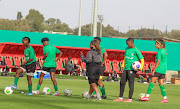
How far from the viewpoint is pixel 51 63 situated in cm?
1474

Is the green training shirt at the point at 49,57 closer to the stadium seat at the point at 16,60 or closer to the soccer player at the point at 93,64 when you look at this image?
the soccer player at the point at 93,64

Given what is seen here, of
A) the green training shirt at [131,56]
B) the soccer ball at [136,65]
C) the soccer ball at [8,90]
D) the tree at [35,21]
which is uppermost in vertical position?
the tree at [35,21]

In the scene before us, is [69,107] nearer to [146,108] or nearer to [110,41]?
[146,108]

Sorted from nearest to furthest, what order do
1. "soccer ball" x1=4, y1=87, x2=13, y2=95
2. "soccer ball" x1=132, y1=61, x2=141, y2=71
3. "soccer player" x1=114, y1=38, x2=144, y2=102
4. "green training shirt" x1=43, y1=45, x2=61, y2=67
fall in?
"soccer ball" x1=132, y1=61, x2=141, y2=71 < "soccer player" x1=114, y1=38, x2=144, y2=102 < "soccer ball" x1=4, y1=87, x2=13, y2=95 < "green training shirt" x1=43, y1=45, x2=61, y2=67

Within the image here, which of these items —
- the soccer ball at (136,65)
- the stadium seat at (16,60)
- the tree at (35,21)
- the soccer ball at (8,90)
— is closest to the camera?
the soccer ball at (136,65)

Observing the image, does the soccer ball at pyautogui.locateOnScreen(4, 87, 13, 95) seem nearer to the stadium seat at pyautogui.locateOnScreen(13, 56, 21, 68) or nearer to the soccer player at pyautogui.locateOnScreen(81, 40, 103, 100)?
the soccer player at pyautogui.locateOnScreen(81, 40, 103, 100)

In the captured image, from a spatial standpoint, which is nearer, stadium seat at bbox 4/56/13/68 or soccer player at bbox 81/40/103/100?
soccer player at bbox 81/40/103/100

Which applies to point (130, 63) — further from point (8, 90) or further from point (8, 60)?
point (8, 60)

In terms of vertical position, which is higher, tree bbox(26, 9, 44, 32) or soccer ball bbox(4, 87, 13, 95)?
tree bbox(26, 9, 44, 32)

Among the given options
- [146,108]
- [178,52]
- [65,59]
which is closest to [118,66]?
[65,59]

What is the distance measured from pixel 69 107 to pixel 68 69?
2112 cm

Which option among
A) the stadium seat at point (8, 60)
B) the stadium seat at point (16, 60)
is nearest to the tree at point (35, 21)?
the stadium seat at point (16, 60)

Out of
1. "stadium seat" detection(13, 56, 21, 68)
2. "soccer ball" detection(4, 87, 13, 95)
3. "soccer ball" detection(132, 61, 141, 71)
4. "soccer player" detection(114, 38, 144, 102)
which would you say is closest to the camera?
"soccer ball" detection(132, 61, 141, 71)

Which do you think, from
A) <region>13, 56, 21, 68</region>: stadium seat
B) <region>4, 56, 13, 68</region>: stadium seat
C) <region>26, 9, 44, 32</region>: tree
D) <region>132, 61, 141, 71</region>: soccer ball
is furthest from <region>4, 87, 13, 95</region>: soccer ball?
<region>26, 9, 44, 32</region>: tree
